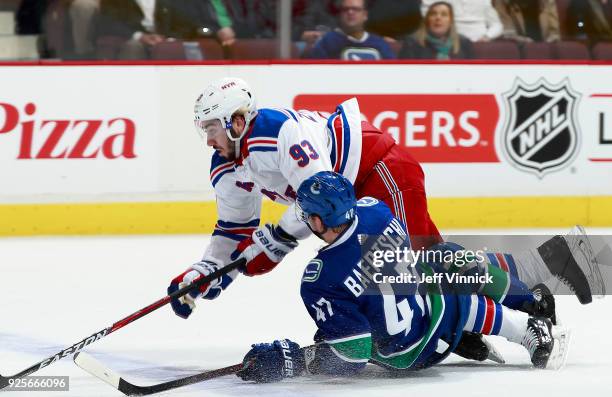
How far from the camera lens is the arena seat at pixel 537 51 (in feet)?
24.8

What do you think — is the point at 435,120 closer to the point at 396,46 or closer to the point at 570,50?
the point at 396,46

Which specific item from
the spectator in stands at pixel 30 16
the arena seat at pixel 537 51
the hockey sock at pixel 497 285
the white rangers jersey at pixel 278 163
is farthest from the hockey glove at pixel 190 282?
the arena seat at pixel 537 51

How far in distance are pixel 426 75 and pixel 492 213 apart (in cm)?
88

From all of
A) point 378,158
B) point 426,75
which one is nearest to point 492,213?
point 426,75

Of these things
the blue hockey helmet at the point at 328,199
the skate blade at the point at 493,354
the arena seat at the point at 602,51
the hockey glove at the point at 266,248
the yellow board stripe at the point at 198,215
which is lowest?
the yellow board stripe at the point at 198,215

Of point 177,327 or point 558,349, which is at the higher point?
point 558,349

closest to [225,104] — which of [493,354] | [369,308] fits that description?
[369,308]

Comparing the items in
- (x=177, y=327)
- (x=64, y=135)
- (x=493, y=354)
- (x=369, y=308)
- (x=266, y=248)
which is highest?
(x=266, y=248)

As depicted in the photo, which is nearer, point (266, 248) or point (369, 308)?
point (369, 308)

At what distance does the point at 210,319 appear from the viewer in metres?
5.10

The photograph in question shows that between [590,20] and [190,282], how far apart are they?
14.3ft

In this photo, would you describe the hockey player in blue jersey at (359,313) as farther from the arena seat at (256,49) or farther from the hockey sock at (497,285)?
the arena seat at (256,49)

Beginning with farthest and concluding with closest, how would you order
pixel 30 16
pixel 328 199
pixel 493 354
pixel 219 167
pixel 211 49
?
pixel 211 49
pixel 30 16
pixel 219 167
pixel 493 354
pixel 328 199

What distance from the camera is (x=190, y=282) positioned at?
4203mm
